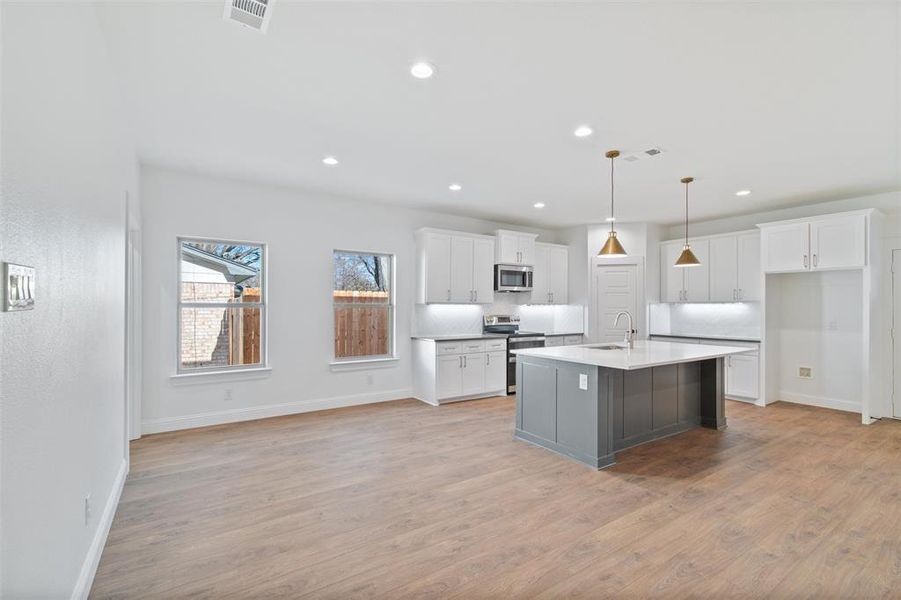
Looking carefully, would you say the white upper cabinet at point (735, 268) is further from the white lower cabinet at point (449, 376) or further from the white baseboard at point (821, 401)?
the white lower cabinet at point (449, 376)

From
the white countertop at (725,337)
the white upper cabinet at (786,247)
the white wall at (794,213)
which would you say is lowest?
the white countertop at (725,337)

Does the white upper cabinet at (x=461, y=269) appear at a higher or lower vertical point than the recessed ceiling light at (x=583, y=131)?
lower

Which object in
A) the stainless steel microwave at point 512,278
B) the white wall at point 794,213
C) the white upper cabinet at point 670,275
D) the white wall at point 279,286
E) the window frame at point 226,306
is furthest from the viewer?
the white upper cabinet at point 670,275

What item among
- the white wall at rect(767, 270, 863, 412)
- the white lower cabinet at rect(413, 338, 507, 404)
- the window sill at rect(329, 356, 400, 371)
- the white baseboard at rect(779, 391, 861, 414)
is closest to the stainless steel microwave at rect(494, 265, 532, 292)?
the white lower cabinet at rect(413, 338, 507, 404)

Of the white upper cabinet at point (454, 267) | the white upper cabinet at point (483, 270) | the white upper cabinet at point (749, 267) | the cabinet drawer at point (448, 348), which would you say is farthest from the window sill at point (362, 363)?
the white upper cabinet at point (749, 267)

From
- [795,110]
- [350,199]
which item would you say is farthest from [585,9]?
[350,199]

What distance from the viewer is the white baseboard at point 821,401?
5.60m

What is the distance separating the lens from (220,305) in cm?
499

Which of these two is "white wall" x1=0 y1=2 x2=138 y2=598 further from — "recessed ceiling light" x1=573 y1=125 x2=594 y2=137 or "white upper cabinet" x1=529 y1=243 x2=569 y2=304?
"white upper cabinet" x1=529 y1=243 x2=569 y2=304

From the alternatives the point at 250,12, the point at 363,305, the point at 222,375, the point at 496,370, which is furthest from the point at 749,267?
the point at 222,375

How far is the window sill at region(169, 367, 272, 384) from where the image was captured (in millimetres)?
4691

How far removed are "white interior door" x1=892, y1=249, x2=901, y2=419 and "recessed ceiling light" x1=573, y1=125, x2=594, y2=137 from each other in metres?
4.55

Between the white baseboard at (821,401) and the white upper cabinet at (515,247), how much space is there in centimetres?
402

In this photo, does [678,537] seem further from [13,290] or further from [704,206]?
[704,206]
